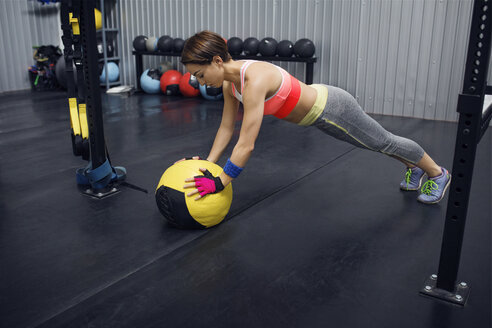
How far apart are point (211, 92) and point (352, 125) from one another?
3919 millimetres

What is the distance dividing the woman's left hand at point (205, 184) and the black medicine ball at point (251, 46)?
12.3 feet

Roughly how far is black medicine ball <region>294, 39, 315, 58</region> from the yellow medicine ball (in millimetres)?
3429

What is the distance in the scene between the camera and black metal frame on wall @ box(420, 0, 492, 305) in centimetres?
127

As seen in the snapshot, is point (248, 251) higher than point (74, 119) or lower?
lower

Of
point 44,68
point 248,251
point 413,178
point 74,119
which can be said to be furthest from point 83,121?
point 44,68

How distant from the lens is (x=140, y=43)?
6.38m

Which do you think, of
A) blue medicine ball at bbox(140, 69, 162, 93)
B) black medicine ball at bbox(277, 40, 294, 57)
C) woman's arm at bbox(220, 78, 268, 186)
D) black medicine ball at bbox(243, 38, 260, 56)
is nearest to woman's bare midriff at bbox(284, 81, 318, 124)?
woman's arm at bbox(220, 78, 268, 186)

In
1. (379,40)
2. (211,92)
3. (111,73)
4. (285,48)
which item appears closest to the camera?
(379,40)

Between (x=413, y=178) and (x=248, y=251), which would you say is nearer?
(x=248, y=251)

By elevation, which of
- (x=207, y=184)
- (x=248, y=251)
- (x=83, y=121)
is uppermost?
(x=83, y=121)

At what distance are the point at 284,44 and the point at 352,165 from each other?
258 cm

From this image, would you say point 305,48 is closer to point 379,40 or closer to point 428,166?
point 379,40

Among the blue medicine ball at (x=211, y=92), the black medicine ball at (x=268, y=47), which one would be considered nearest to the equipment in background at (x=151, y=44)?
the blue medicine ball at (x=211, y=92)

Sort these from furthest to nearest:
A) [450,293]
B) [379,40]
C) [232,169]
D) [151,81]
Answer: [151,81], [379,40], [232,169], [450,293]
